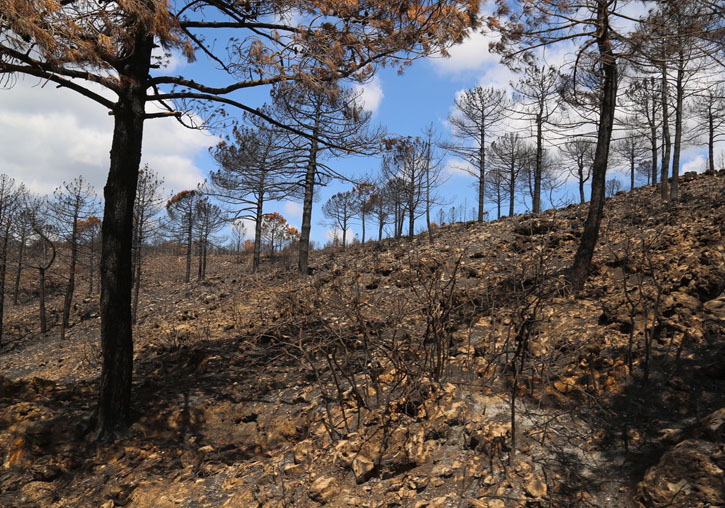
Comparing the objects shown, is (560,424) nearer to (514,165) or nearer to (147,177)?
(147,177)

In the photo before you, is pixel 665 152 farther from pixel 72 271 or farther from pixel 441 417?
pixel 72 271

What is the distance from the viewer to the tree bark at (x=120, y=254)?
463 cm

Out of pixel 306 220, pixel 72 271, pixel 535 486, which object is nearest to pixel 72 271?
pixel 72 271

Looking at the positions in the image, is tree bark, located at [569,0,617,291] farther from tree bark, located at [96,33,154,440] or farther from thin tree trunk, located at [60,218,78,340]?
thin tree trunk, located at [60,218,78,340]

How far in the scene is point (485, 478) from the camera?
3.00 metres

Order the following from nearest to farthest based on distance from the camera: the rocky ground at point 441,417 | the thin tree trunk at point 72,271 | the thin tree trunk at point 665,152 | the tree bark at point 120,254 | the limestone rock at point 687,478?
1. the limestone rock at point 687,478
2. the rocky ground at point 441,417
3. the tree bark at point 120,254
4. the thin tree trunk at point 665,152
5. the thin tree trunk at point 72,271

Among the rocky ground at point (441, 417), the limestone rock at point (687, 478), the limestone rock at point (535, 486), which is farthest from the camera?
the rocky ground at point (441, 417)

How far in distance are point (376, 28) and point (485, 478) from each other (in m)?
5.12

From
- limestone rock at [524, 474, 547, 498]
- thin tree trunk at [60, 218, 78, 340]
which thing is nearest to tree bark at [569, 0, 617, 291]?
limestone rock at [524, 474, 547, 498]

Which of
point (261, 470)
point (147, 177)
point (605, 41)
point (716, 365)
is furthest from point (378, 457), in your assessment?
point (147, 177)

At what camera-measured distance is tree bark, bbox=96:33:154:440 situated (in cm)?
463

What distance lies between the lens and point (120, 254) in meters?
4.74

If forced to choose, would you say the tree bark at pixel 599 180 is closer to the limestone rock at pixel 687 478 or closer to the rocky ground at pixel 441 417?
the rocky ground at pixel 441 417

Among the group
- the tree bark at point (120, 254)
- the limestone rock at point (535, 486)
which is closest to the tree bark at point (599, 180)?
the limestone rock at point (535, 486)
